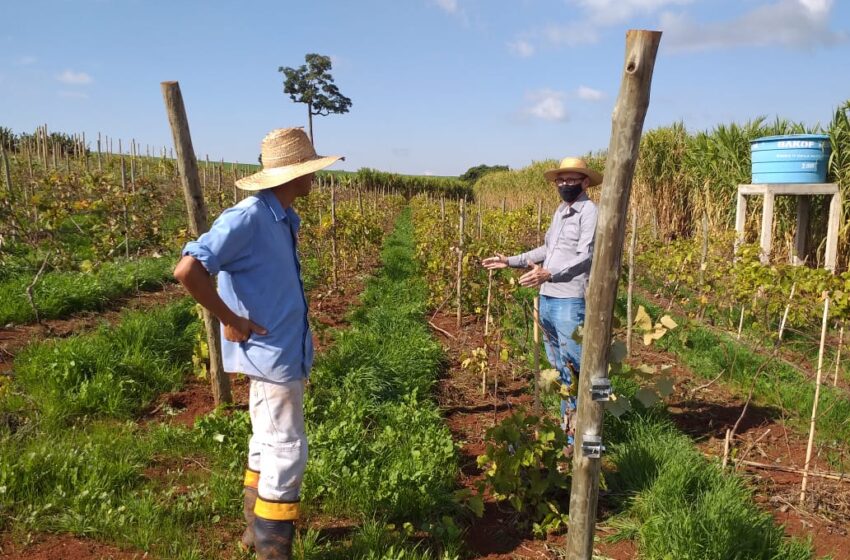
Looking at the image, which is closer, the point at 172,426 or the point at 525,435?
the point at 525,435

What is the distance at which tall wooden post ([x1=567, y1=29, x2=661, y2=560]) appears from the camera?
1.76 m

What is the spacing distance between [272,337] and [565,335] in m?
2.10

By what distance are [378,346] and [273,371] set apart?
3.17 meters

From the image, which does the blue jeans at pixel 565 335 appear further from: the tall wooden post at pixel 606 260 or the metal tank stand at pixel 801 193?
the metal tank stand at pixel 801 193

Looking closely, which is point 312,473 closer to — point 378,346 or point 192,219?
point 192,219

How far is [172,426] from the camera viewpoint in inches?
152

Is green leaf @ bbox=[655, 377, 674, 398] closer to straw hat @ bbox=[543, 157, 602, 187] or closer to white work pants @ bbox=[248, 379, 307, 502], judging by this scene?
straw hat @ bbox=[543, 157, 602, 187]

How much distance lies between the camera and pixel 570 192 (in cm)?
371

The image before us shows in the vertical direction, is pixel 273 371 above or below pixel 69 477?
above

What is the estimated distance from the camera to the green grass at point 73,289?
19.1 ft

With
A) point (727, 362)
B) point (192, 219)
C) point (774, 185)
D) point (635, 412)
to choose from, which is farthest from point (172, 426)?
point (774, 185)

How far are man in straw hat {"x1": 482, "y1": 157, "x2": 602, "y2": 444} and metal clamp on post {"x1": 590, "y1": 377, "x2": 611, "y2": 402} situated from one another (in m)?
1.46

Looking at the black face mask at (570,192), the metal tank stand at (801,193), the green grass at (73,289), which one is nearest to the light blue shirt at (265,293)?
the black face mask at (570,192)

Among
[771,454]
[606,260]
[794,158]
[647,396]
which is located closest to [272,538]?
[606,260]
